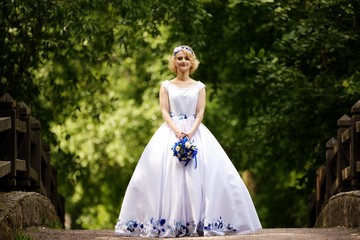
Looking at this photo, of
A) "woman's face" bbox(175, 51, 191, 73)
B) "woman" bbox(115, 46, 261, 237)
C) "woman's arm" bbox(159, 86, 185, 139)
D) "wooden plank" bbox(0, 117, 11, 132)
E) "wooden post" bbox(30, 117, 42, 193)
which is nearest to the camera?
"wooden plank" bbox(0, 117, 11, 132)

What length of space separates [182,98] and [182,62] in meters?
0.43

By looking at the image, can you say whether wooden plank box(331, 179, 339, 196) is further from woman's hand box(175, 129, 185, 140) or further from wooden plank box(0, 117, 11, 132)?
wooden plank box(0, 117, 11, 132)

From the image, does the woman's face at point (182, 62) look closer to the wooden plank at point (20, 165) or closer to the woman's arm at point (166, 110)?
the woman's arm at point (166, 110)

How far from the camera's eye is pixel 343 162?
13.0 metres

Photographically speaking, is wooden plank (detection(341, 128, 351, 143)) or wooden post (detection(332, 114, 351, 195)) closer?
wooden plank (detection(341, 128, 351, 143))

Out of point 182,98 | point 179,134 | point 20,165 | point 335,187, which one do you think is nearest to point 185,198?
point 179,134

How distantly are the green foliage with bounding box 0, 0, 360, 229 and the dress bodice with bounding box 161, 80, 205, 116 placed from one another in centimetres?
401

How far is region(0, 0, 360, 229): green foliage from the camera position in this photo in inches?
653

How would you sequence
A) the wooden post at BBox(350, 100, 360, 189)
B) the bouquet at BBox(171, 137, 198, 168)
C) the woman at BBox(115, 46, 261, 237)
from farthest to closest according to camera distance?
the wooden post at BBox(350, 100, 360, 189) < the bouquet at BBox(171, 137, 198, 168) < the woman at BBox(115, 46, 261, 237)

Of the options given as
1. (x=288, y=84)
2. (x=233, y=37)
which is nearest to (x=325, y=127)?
(x=288, y=84)

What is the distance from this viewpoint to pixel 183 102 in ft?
37.5

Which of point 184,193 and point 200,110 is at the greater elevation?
point 200,110

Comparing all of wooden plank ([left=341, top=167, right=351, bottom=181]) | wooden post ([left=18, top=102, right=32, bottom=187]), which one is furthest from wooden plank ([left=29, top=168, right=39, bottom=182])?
wooden plank ([left=341, top=167, right=351, bottom=181])

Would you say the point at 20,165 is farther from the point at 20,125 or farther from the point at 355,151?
the point at 355,151
